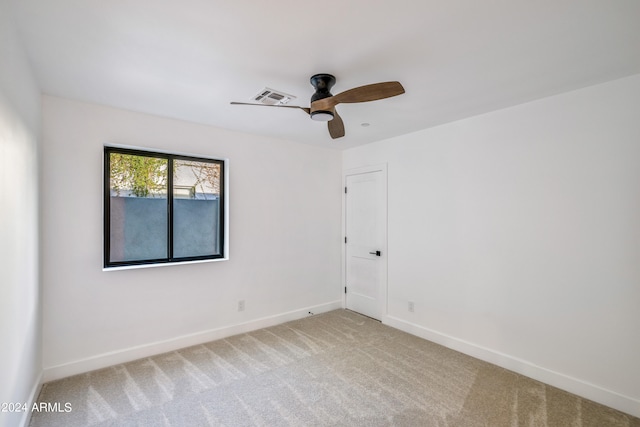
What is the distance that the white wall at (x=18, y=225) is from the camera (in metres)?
1.50

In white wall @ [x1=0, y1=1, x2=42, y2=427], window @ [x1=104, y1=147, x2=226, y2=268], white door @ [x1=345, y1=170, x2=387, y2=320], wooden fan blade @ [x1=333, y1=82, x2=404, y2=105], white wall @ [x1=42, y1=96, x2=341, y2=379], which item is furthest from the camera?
white door @ [x1=345, y1=170, x2=387, y2=320]

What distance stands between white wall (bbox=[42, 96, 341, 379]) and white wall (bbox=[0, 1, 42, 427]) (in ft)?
0.85

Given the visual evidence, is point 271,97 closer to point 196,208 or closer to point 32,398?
point 196,208

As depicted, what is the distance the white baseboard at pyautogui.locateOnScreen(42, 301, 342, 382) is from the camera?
8.61 feet

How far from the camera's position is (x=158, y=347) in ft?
10.0

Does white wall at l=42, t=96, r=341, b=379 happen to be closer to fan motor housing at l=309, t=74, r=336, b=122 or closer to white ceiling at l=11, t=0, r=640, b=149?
white ceiling at l=11, t=0, r=640, b=149

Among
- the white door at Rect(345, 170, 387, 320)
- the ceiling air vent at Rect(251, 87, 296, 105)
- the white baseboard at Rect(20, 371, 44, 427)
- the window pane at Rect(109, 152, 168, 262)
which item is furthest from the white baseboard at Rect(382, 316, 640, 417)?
the white baseboard at Rect(20, 371, 44, 427)

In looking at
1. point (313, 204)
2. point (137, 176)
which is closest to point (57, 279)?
point (137, 176)

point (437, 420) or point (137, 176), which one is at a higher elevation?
point (137, 176)

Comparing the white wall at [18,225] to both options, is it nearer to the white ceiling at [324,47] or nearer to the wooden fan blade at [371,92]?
the white ceiling at [324,47]

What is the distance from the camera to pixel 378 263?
410 centimetres

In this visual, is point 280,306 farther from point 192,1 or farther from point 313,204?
point 192,1

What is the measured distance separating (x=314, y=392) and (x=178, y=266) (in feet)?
6.22

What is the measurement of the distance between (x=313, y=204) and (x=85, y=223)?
262 cm
